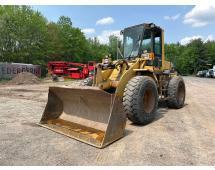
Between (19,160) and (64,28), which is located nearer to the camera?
(19,160)

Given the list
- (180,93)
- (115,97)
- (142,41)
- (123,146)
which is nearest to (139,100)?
(115,97)

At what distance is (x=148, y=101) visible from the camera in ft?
19.7

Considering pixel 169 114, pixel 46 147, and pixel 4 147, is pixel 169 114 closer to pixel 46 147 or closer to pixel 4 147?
pixel 46 147

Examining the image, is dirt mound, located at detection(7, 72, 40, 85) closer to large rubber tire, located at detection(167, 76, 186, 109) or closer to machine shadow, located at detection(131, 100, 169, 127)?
machine shadow, located at detection(131, 100, 169, 127)

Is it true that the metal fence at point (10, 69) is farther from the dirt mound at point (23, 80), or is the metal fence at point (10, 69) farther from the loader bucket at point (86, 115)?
the loader bucket at point (86, 115)

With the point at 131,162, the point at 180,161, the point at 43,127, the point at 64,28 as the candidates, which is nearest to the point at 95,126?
the point at 43,127

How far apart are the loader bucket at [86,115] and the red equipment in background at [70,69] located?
58.5 ft

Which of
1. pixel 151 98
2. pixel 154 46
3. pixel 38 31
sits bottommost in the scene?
pixel 151 98

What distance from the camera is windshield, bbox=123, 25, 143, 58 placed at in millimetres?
7073

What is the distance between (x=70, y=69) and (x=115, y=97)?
1987 cm

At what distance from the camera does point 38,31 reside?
32.5 metres

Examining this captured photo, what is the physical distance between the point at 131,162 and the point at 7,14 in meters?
30.4

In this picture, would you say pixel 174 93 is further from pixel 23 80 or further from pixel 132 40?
pixel 23 80

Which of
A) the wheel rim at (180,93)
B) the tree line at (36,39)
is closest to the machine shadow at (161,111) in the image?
the wheel rim at (180,93)
